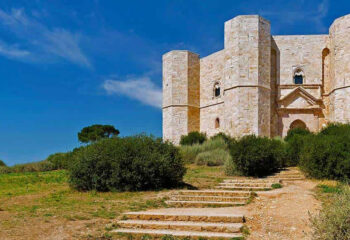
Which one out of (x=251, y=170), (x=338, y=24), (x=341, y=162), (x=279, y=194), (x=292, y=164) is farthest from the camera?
(x=338, y=24)

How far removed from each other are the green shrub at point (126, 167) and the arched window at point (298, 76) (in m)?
16.1

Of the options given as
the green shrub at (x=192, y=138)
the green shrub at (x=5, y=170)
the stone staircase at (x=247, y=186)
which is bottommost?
the green shrub at (x=5, y=170)

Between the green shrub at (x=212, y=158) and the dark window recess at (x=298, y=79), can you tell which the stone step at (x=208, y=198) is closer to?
the green shrub at (x=212, y=158)

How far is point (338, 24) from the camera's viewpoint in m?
20.0

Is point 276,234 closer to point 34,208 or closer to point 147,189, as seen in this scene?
point 147,189

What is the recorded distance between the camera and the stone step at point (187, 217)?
502 centimetres

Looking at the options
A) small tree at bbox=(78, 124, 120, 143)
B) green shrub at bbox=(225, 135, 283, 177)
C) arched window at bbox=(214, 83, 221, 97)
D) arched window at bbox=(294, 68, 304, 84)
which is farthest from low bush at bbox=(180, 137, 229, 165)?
small tree at bbox=(78, 124, 120, 143)

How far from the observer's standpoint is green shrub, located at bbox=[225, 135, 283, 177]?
10969 mm

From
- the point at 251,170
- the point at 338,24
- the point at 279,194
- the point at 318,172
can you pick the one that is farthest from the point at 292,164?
the point at 338,24

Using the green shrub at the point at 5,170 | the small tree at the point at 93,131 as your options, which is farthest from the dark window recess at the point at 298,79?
the small tree at the point at 93,131

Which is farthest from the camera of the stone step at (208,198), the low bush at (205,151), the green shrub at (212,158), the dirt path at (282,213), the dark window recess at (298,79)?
the dark window recess at (298,79)

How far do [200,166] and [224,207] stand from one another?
908 centimetres

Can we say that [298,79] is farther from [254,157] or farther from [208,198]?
[208,198]

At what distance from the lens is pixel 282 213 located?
227 inches
